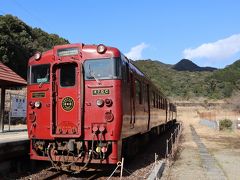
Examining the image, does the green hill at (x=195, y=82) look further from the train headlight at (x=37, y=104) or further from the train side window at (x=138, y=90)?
the train headlight at (x=37, y=104)

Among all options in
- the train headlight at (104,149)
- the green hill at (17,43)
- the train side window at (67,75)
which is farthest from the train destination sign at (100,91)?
the green hill at (17,43)

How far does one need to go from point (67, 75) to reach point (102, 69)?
3.36ft

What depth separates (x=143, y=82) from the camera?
49.4 ft

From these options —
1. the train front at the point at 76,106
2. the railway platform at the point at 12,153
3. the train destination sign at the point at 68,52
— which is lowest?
the railway platform at the point at 12,153

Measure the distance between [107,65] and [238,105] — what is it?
209ft

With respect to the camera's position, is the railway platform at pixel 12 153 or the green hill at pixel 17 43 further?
the green hill at pixel 17 43

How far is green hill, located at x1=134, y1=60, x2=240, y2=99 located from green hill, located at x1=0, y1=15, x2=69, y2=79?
1828 inches

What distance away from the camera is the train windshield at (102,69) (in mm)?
10594

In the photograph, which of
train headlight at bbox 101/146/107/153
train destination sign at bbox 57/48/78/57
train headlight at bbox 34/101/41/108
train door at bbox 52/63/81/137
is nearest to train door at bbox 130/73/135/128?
train headlight at bbox 101/146/107/153

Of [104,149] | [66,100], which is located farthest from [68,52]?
[104,149]

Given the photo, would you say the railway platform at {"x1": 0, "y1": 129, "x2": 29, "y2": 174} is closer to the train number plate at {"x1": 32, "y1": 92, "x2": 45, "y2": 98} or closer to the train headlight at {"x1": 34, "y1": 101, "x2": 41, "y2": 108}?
the train headlight at {"x1": 34, "y1": 101, "x2": 41, "y2": 108}

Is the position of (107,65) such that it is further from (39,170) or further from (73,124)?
(39,170)

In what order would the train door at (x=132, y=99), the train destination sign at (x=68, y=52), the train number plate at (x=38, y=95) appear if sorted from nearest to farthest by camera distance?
the train destination sign at (x=68, y=52) < the train number plate at (x=38, y=95) < the train door at (x=132, y=99)

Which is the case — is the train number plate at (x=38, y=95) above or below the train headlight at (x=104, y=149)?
above
